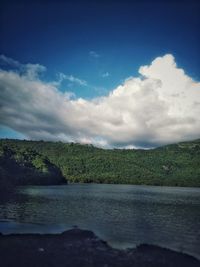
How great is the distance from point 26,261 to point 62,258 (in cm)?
384

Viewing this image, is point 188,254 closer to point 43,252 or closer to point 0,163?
point 43,252

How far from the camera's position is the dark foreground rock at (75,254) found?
1255 inches

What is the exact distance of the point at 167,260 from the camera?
112 feet

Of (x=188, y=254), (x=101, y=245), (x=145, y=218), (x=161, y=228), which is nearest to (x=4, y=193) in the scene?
(x=145, y=218)

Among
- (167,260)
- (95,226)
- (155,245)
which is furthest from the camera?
(95,226)

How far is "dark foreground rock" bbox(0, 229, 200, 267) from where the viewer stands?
31.9m

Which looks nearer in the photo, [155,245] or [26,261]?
[26,261]

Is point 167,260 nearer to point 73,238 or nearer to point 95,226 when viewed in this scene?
point 73,238

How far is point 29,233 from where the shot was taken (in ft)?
148

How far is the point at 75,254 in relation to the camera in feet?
113

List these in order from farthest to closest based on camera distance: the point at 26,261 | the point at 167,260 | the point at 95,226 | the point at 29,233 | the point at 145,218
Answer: the point at 145,218 → the point at 95,226 → the point at 29,233 → the point at 167,260 → the point at 26,261

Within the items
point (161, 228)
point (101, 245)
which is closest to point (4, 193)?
point (161, 228)

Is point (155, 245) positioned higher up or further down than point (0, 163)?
further down

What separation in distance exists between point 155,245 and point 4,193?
237 ft
